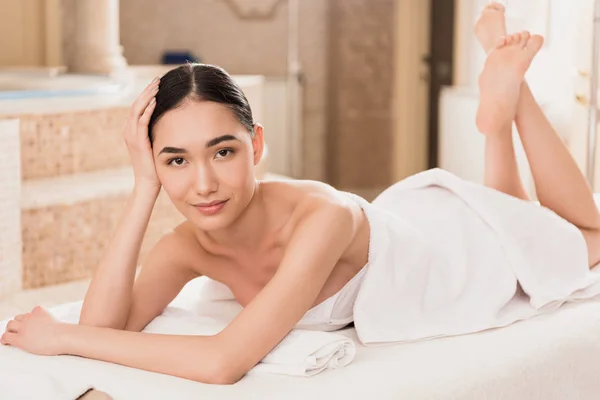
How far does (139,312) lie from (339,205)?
1.50 ft

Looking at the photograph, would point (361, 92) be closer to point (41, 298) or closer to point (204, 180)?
point (41, 298)

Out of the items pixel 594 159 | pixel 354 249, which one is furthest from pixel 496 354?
pixel 594 159

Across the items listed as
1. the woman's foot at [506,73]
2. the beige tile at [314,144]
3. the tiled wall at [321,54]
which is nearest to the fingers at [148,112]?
the woman's foot at [506,73]

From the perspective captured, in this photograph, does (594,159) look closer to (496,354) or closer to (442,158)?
(442,158)

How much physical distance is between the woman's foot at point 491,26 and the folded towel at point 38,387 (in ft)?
4.70

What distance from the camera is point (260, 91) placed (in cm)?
416

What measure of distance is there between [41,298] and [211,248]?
117 cm

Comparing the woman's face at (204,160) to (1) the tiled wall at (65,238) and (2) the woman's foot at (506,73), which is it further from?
(1) the tiled wall at (65,238)

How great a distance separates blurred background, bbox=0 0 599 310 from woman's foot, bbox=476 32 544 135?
1.40m

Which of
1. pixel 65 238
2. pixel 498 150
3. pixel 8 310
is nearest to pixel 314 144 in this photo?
pixel 65 238

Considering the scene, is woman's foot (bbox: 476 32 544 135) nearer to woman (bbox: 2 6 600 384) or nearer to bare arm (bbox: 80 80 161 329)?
woman (bbox: 2 6 600 384)

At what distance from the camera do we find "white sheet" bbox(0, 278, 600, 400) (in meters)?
1.43

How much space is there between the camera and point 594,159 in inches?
138

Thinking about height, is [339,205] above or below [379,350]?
above
